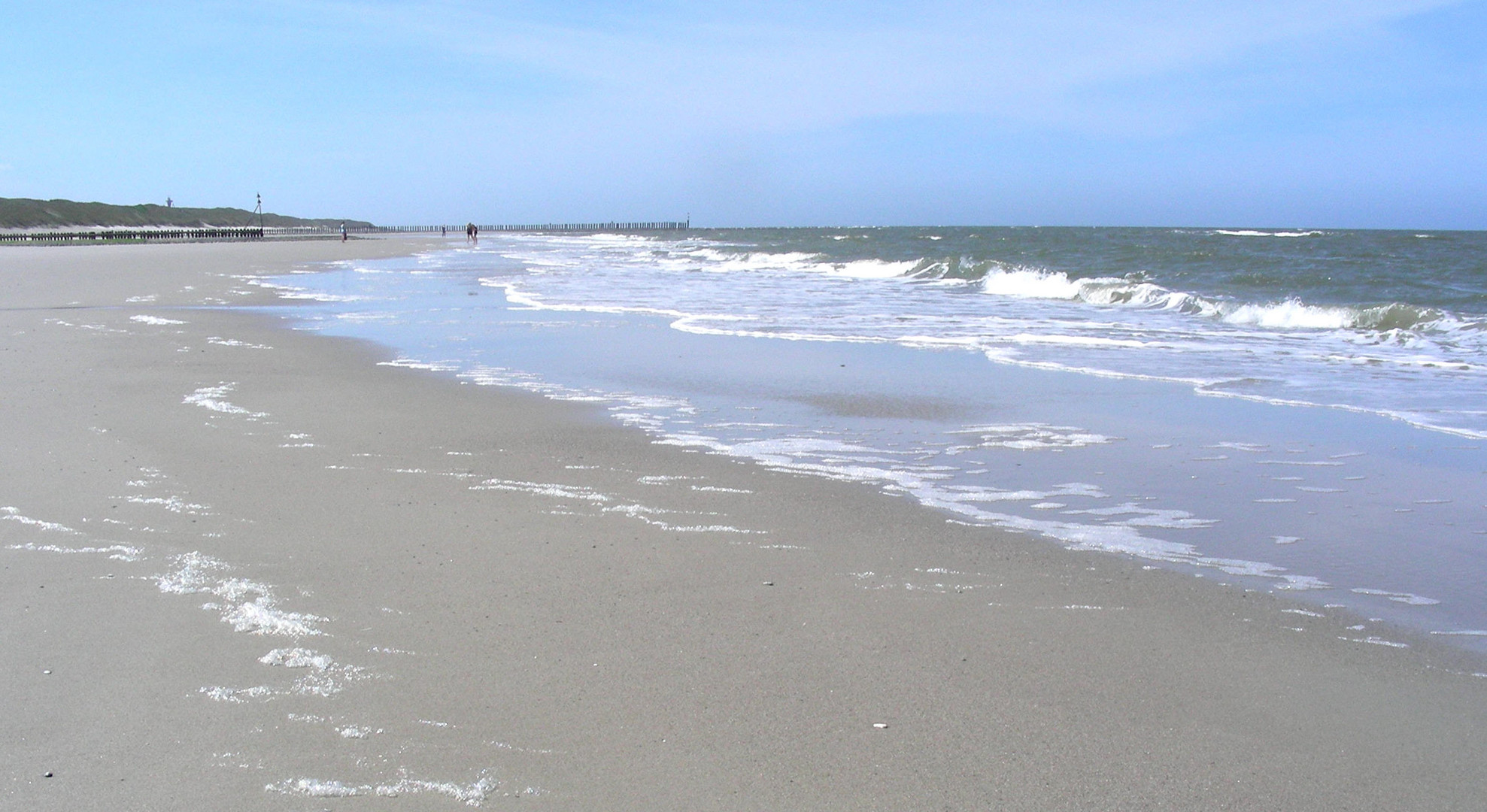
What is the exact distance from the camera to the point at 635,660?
10.7ft

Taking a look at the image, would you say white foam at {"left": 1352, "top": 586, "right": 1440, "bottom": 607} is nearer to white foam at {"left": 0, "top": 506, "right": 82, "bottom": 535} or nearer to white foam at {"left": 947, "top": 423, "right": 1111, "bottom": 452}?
white foam at {"left": 947, "top": 423, "right": 1111, "bottom": 452}

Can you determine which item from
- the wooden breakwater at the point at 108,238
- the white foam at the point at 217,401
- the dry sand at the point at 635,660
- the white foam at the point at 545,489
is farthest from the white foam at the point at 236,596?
the wooden breakwater at the point at 108,238

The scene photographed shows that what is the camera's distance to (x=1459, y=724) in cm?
293

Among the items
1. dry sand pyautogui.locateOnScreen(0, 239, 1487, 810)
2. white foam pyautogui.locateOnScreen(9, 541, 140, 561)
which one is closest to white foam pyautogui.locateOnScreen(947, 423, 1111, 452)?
dry sand pyautogui.locateOnScreen(0, 239, 1487, 810)

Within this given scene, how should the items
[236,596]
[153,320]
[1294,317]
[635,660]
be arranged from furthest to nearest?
[1294,317] → [153,320] → [236,596] → [635,660]

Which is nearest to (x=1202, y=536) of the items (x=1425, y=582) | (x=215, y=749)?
(x=1425, y=582)

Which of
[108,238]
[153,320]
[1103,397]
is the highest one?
[108,238]

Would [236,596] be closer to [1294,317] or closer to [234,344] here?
[234,344]

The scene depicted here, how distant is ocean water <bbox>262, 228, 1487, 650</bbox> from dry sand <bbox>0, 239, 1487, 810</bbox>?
1.77ft

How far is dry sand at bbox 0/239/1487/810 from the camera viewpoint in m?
2.59

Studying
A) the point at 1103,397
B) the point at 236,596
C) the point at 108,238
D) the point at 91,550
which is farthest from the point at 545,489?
the point at 108,238

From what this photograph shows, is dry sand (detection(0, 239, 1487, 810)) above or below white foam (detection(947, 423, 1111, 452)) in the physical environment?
below

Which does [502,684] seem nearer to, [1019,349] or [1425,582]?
[1425,582]

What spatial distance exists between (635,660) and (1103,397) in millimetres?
6036
